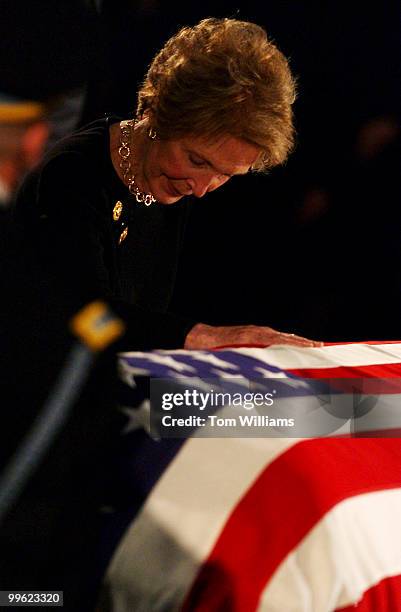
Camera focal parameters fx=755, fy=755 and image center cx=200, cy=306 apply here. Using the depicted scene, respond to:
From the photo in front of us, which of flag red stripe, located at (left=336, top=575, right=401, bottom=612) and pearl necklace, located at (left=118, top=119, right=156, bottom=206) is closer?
flag red stripe, located at (left=336, top=575, right=401, bottom=612)

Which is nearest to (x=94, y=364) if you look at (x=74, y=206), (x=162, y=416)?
(x=162, y=416)

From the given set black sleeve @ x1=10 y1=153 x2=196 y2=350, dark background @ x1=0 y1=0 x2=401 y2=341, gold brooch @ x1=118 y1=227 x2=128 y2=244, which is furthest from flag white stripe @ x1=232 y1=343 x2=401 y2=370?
dark background @ x1=0 y1=0 x2=401 y2=341

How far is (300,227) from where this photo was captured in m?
2.54

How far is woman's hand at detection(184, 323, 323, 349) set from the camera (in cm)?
114

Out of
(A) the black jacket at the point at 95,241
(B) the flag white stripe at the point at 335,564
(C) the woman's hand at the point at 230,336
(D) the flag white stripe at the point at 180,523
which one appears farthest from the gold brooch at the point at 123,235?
(B) the flag white stripe at the point at 335,564

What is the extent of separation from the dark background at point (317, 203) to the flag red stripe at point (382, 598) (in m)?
1.61

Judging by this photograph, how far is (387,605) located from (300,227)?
1.83 m

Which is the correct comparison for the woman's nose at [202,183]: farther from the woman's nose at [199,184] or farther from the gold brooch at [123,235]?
the gold brooch at [123,235]

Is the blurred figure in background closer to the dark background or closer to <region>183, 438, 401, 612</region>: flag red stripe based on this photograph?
<region>183, 438, 401, 612</region>: flag red stripe

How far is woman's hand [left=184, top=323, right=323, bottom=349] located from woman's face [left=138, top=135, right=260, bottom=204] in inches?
11.9

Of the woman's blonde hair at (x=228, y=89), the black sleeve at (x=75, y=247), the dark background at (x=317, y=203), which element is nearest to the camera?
the black sleeve at (x=75, y=247)

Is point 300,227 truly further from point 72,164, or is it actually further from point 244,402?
point 244,402

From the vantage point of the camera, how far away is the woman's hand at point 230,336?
1.14 m

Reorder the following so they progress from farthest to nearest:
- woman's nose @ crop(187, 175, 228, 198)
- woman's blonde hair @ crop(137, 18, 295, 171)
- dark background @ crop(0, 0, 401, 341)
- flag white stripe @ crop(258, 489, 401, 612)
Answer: dark background @ crop(0, 0, 401, 341) < woman's nose @ crop(187, 175, 228, 198) < woman's blonde hair @ crop(137, 18, 295, 171) < flag white stripe @ crop(258, 489, 401, 612)
